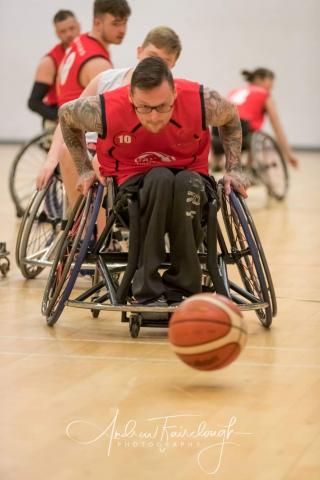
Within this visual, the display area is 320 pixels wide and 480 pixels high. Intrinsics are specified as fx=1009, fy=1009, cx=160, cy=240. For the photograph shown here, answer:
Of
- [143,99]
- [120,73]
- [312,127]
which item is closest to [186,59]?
[312,127]

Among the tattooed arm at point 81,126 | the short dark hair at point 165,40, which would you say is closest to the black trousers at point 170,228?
the tattooed arm at point 81,126

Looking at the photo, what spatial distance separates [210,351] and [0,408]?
0.67m

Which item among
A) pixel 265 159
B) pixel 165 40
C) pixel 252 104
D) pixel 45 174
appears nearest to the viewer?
pixel 165 40

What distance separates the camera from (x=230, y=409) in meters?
3.09

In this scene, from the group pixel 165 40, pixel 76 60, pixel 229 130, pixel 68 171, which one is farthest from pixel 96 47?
pixel 229 130

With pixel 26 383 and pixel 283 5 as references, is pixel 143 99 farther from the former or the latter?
pixel 283 5

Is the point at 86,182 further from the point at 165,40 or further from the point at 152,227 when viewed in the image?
the point at 165,40

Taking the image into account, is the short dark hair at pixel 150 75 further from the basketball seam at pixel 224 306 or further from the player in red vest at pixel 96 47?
the player in red vest at pixel 96 47

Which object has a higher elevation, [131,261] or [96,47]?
[96,47]

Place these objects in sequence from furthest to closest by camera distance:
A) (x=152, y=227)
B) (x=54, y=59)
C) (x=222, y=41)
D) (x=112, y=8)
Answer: (x=222, y=41) < (x=54, y=59) < (x=112, y=8) < (x=152, y=227)

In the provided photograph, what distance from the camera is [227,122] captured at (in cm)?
410

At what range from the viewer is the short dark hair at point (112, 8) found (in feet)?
18.5

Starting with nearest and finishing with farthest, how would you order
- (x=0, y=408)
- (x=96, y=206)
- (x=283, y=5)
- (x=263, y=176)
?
(x=0, y=408)
(x=96, y=206)
(x=263, y=176)
(x=283, y=5)

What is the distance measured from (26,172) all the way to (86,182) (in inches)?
320
